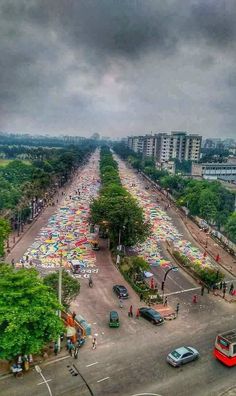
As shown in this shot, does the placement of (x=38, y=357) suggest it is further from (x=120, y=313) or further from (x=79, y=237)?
(x=79, y=237)

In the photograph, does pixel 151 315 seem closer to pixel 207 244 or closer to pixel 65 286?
pixel 65 286

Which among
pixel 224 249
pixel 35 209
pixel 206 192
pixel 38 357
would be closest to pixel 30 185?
pixel 35 209

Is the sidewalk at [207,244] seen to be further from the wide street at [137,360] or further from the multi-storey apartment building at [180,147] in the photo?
the multi-storey apartment building at [180,147]

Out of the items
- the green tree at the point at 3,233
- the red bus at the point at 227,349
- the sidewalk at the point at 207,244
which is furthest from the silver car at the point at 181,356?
the green tree at the point at 3,233

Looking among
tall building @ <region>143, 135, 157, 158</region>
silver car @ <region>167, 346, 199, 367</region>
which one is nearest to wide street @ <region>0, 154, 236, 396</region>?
silver car @ <region>167, 346, 199, 367</region>

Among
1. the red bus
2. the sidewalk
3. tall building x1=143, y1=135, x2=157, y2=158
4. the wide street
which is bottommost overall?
the sidewalk

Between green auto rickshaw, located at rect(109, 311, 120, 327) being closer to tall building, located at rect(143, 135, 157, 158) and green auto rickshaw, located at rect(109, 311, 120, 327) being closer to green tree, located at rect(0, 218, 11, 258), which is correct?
green tree, located at rect(0, 218, 11, 258)

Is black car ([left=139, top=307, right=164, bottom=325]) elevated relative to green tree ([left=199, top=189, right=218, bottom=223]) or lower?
lower

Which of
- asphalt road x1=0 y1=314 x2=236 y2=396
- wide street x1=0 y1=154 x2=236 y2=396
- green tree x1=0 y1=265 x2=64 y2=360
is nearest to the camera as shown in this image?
green tree x1=0 y1=265 x2=64 y2=360
